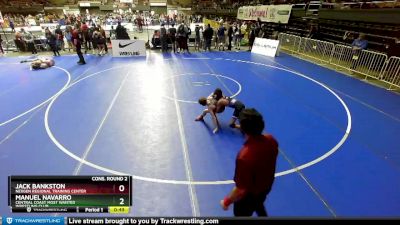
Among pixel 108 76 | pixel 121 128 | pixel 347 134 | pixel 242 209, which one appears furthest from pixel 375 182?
pixel 108 76

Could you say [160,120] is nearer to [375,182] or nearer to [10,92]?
[375,182]

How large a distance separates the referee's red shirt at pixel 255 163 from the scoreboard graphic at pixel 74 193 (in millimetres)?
1455

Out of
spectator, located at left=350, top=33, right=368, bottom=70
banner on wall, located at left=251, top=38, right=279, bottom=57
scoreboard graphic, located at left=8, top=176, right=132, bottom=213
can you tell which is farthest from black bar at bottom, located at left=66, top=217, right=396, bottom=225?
banner on wall, located at left=251, top=38, right=279, bottom=57

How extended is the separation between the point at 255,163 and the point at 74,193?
75.2 inches

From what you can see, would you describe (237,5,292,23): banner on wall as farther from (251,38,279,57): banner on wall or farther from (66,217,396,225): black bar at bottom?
(66,217,396,225): black bar at bottom

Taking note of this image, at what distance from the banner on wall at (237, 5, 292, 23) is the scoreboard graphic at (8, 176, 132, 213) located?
899 inches

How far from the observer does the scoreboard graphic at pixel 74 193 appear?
6.59 feet

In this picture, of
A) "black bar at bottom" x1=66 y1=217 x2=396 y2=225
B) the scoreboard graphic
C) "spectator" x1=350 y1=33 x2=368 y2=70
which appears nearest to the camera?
"black bar at bottom" x1=66 y1=217 x2=396 y2=225

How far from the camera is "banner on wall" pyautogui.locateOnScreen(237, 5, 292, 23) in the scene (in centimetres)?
2211

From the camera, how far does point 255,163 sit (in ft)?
10.1

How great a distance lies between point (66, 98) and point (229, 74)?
301 inches

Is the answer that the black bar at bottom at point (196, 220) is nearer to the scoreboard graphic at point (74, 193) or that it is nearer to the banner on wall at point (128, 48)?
the scoreboard graphic at point (74, 193)
